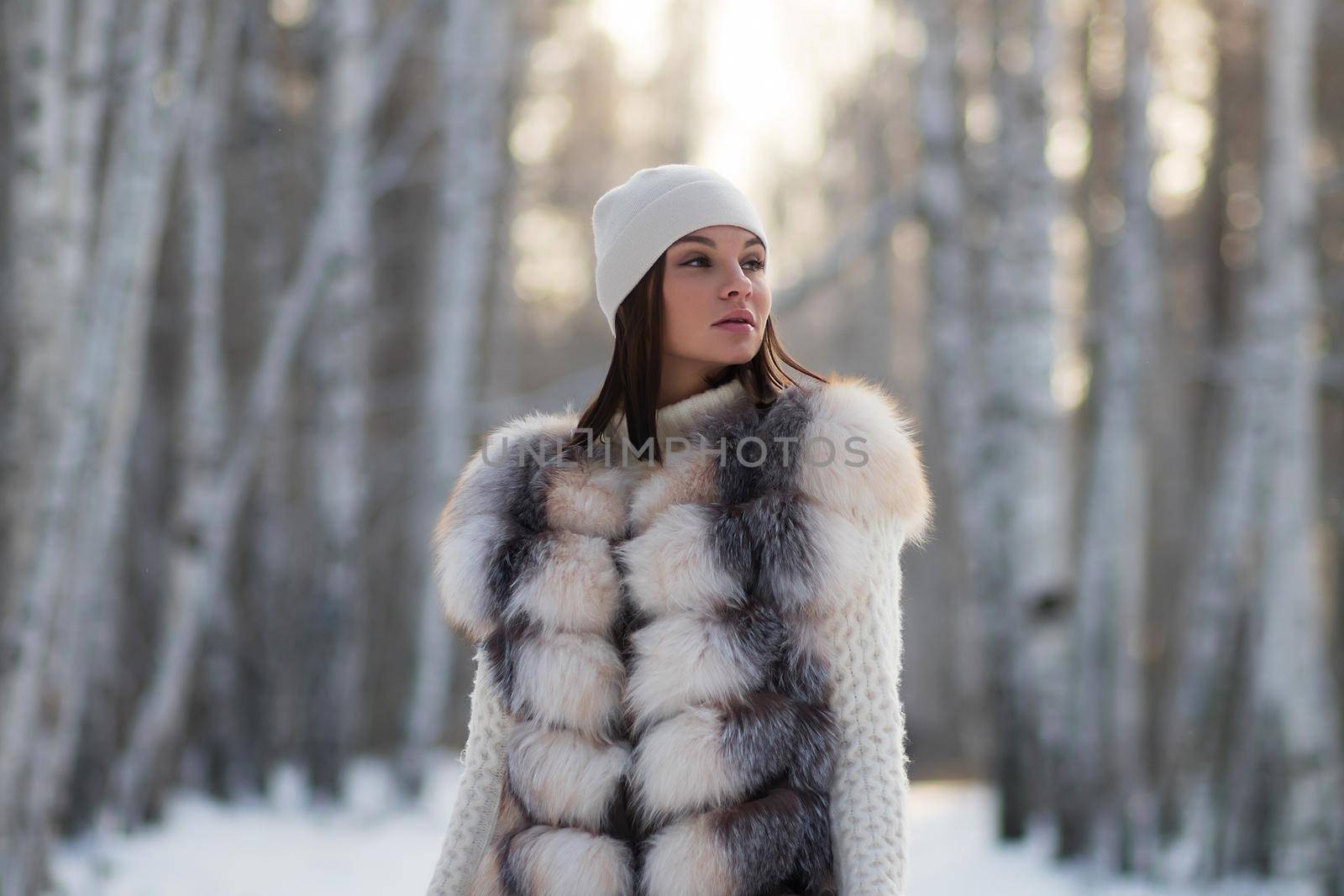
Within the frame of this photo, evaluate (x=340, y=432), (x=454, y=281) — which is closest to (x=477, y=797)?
(x=340, y=432)

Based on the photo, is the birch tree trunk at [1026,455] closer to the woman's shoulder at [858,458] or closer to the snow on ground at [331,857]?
the snow on ground at [331,857]

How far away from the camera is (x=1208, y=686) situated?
21.5 ft

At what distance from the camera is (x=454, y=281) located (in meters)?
8.45

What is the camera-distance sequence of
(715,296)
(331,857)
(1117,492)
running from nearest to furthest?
1. (715,296)
2. (331,857)
3. (1117,492)

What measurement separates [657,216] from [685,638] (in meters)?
0.64

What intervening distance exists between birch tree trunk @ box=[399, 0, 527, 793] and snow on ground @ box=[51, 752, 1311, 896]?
677 millimetres

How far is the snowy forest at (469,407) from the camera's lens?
4531 mm

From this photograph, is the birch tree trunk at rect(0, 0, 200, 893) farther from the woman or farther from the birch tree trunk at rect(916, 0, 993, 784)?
the birch tree trunk at rect(916, 0, 993, 784)

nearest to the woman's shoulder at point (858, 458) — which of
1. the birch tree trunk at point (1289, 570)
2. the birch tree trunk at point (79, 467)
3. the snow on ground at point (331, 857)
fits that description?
the birch tree trunk at point (79, 467)

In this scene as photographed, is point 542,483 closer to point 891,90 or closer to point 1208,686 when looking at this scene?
point 1208,686

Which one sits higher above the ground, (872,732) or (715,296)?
(715,296)

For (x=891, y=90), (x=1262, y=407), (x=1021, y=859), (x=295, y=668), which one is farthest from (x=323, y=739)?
(x=891, y=90)

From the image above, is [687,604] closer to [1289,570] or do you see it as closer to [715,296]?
[715,296]

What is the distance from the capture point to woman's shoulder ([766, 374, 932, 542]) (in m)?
1.82
